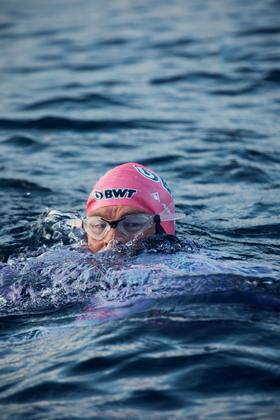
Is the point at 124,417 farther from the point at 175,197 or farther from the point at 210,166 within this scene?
the point at 210,166

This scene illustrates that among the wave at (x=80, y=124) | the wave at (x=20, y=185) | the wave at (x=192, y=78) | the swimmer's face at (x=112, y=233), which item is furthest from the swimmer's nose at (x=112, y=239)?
the wave at (x=192, y=78)

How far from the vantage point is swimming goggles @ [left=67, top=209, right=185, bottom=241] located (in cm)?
792

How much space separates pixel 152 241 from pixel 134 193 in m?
0.65

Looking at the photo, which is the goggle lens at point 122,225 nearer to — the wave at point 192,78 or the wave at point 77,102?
the wave at point 77,102

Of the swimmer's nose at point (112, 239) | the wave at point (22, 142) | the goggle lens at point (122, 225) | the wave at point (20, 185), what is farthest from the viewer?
the wave at point (22, 142)

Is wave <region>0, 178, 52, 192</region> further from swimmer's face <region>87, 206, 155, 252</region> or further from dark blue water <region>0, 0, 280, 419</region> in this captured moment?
swimmer's face <region>87, 206, 155, 252</region>

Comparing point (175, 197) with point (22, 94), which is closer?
point (175, 197)

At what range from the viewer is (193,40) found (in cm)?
1892

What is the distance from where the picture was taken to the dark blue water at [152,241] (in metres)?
5.66

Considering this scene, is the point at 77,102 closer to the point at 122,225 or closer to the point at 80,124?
the point at 80,124

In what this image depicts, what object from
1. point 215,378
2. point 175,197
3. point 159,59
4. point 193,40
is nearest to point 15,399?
point 215,378

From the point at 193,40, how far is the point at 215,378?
46.9ft

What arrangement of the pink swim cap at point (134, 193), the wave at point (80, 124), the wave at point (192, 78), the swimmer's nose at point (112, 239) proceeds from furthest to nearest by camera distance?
1. the wave at point (192, 78)
2. the wave at point (80, 124)
3. the pink swim cap at point (134, 193)
4. the swimmer's nose at point (112, 239)

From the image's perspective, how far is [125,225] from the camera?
7969 millimetres
